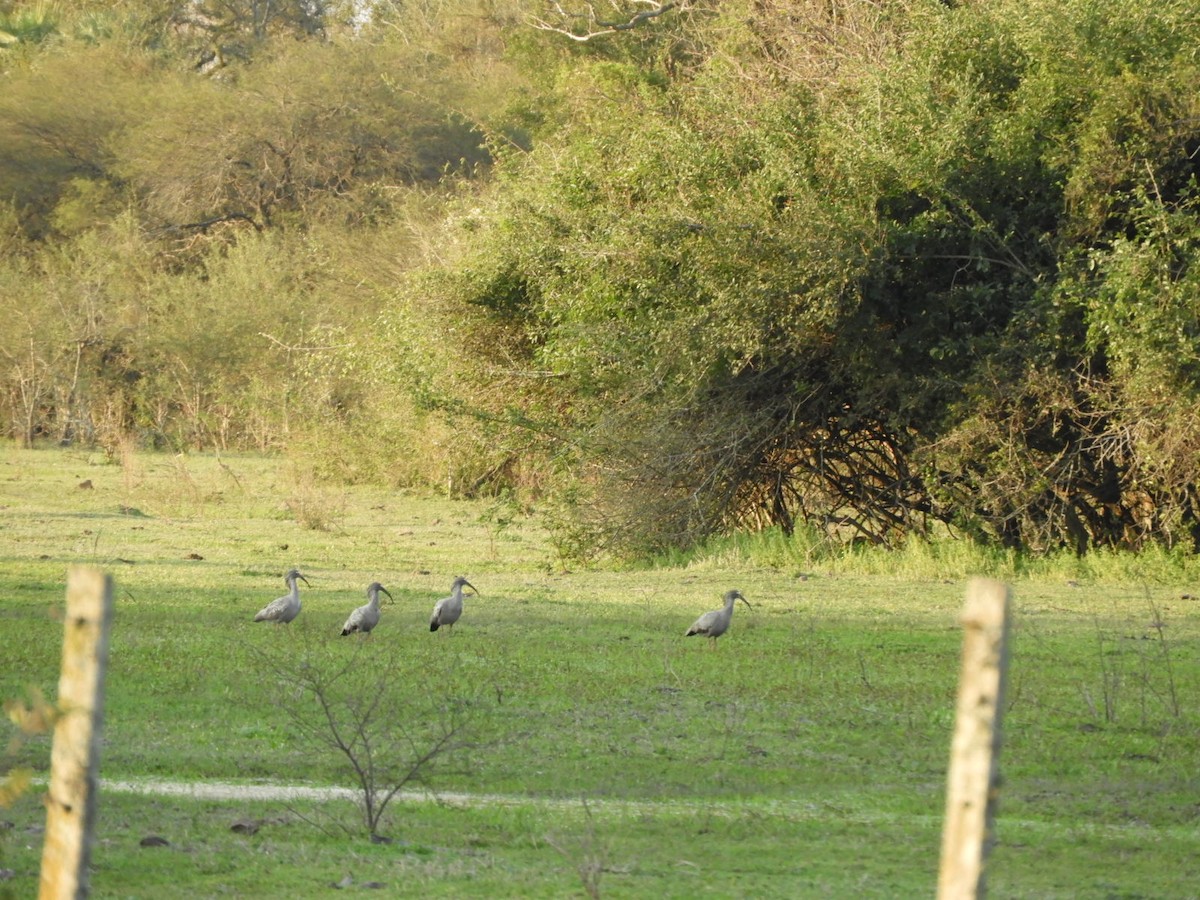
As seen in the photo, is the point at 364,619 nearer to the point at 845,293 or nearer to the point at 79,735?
the point at 845,293

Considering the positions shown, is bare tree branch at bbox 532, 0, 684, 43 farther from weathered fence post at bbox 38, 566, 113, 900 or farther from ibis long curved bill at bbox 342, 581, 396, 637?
weathered fence post at bbox 38, 566, 113, 900

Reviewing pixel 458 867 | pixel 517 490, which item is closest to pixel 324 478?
pixel 517 490

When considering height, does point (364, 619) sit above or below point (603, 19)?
below

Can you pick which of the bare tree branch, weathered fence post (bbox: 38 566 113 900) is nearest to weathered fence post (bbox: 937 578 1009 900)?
weathered fence post (bbox: 38 566 113 900)

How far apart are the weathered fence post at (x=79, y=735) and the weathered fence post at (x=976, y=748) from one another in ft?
6.07

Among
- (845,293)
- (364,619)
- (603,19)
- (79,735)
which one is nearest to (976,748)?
(79,735)

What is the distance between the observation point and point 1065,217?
54.6 ft

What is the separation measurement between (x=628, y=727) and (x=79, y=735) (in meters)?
5.95

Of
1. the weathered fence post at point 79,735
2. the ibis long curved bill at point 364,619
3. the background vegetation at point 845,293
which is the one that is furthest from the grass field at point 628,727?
the background vegetation at point 845,293

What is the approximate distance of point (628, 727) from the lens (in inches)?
368

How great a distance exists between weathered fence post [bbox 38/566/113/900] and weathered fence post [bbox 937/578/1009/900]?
1.85m

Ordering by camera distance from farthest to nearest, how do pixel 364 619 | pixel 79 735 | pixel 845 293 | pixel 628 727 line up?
pixel 845 293
pixel 364 619
pixel 628 727
pixel 79 735

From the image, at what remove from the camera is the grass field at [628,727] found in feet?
21.2

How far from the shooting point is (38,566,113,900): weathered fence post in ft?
11.8
